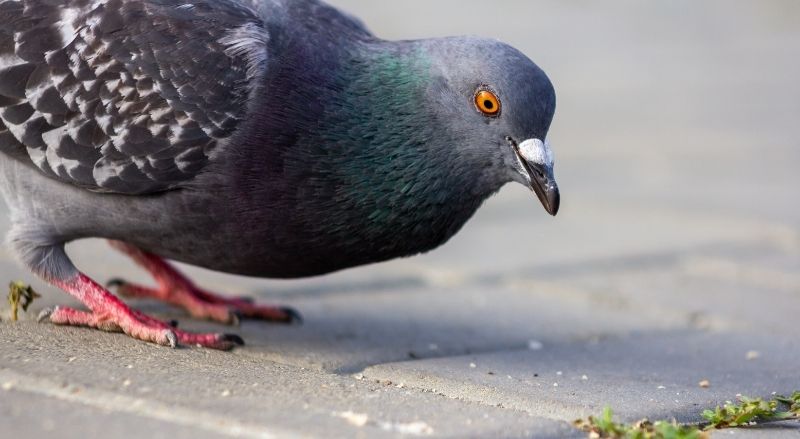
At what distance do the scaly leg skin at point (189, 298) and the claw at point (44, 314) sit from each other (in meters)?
0.77

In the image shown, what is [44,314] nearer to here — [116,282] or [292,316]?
[116,282]

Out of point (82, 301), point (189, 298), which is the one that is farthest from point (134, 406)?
point (189, 298)

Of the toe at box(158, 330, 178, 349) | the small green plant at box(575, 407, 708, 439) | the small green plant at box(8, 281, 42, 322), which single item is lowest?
the small green plant at box(575, 407, 708, 439)

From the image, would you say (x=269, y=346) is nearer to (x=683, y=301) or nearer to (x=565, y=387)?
(x=565, y=387)

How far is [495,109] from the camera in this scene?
4512 millimetres

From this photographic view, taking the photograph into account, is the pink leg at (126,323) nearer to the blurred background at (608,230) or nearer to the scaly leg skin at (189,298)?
the blurred background at (608,230)

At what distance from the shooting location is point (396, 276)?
6285 millimetres

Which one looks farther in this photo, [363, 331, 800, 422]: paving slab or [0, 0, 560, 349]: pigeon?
[0, 0, 560, 349]: pigeon

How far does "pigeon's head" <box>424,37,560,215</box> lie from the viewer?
4.43 meters

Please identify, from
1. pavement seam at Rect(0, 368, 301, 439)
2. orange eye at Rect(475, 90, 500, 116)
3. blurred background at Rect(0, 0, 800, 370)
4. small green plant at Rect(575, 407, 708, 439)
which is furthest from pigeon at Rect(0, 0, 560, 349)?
small green plant at Rect(575, 407, 708, 439)

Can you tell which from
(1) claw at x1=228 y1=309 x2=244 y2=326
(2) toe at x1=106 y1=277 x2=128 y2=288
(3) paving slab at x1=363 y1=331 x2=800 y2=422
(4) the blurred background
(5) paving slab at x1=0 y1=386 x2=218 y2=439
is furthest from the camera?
(4) the blurred background

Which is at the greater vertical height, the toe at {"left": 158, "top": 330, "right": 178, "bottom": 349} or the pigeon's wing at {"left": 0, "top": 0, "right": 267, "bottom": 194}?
the pigeon's wing at {"left": 0, "top": 0, "right": 267, "bottom": 194}

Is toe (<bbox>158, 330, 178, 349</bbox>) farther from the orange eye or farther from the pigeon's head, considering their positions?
the orange eye

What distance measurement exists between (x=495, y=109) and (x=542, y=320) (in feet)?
4.61
